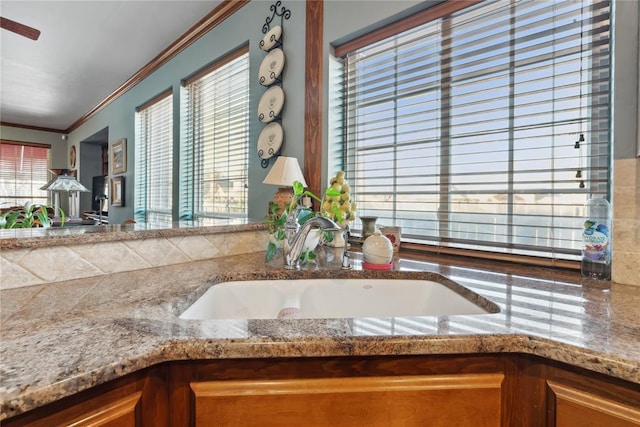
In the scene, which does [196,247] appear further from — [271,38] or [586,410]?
[271,38]

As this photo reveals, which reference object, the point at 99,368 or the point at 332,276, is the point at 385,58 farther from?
the point at 99,368

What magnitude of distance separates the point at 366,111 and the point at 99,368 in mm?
1634

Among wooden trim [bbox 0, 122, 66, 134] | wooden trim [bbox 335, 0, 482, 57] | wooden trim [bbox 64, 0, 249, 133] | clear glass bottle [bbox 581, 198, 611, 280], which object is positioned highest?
wooden trim [bbox 0, 122, 66, 134]

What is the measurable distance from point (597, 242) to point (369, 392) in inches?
35.1

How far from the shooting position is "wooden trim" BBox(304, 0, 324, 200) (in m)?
1.88

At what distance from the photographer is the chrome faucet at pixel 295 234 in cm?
103

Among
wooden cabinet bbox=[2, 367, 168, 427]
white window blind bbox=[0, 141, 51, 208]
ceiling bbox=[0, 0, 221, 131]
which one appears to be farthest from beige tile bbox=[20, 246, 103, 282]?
white window blind bbox=[0, 141, 51, 208]

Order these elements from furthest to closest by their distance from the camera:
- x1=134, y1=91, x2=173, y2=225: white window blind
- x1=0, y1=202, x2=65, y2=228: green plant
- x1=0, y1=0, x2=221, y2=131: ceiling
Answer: x1=134, y1=91, x2=173, y2=225: white window blind, x1=0, y1=0, x2=221, y2=131: ceiling, x1=0, y1=202, x2=65, y2=228: green plant

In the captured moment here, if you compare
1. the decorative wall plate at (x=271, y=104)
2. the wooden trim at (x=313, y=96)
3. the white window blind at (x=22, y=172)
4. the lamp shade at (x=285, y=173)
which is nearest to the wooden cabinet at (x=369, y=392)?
the lamp shade at (x=285, y=173)

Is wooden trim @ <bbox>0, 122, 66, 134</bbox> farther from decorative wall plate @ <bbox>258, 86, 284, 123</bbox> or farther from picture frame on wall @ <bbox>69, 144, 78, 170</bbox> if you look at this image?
decorative wall plate @ <bbox>258, 86, 284, 123</bbox>

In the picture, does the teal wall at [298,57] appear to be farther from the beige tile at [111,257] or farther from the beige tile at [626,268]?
the beige tile at [111,257]

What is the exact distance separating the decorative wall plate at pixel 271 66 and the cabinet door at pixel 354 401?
1.97m

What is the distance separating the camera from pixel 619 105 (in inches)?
37.9

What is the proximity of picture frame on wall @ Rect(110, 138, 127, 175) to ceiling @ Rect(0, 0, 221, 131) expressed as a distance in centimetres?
81
